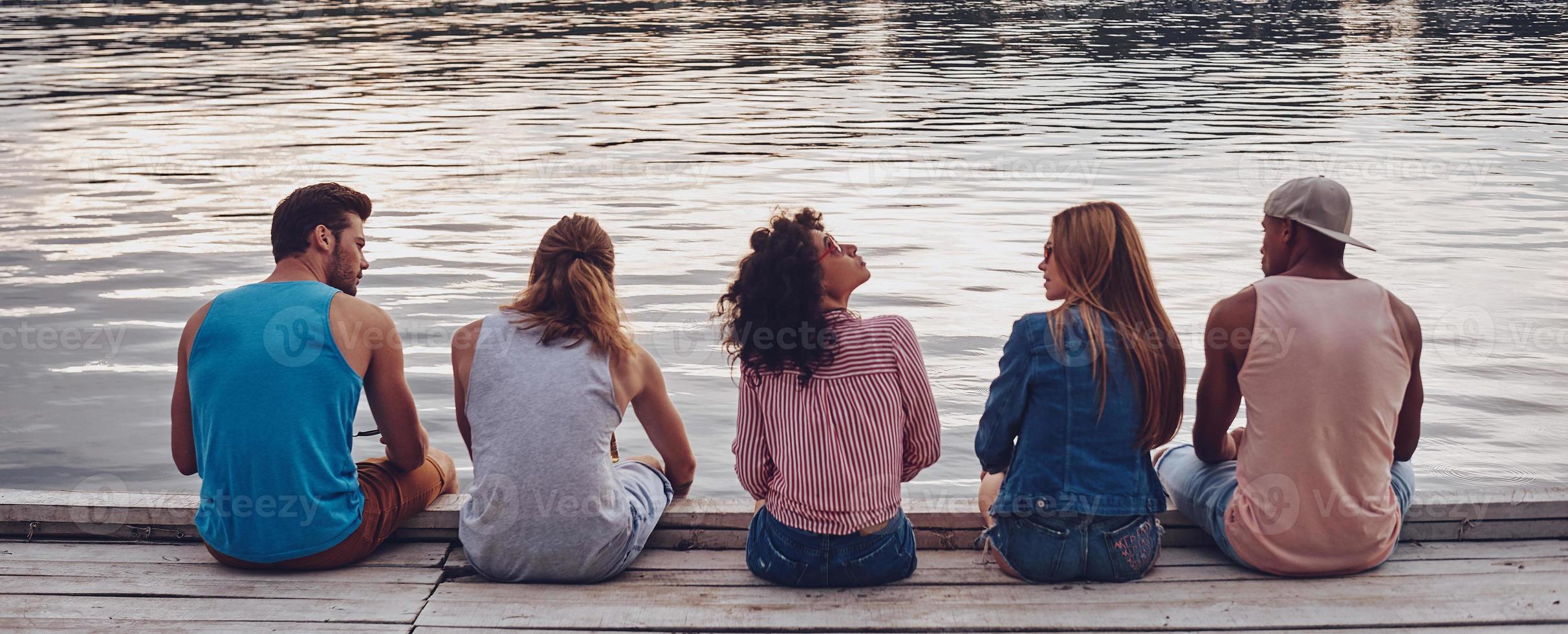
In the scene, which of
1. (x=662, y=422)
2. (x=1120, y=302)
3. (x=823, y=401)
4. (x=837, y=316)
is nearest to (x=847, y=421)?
(x=823, y=401)

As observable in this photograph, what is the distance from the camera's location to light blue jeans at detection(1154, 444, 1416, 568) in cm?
387

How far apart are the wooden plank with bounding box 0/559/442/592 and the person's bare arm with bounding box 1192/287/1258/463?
2.28 m

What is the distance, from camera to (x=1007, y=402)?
3.71 m

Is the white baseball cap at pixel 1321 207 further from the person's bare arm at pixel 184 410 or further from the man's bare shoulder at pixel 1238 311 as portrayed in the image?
the person's bare arm at pixel 184 410

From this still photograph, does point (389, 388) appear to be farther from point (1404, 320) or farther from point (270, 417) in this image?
point (1404, 320)

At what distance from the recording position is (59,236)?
40.0 ft

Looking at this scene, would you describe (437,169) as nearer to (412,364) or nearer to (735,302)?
(412,364)

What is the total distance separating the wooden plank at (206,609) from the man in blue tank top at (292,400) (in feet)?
0.69

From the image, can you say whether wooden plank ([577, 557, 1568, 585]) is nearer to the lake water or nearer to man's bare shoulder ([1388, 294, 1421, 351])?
man's bare shoulder ([1388, 294, 1421, 351])

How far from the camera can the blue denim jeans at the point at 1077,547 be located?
3721 millimetres

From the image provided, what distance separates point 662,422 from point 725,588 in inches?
22.5

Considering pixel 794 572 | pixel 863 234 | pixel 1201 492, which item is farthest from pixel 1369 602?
pixel 863 234

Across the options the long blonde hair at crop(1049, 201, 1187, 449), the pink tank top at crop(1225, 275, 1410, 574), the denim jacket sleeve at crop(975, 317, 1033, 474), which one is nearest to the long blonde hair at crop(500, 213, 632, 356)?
the denim jacket sleeve at crop(975, 317, 1033, 474)

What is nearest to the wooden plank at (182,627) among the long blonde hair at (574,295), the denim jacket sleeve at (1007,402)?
the long blonde hair at (574,295)
